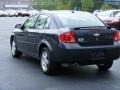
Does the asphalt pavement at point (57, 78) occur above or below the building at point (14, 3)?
above

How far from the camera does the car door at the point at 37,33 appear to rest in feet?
31.1

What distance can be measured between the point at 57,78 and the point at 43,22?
167 centimetres

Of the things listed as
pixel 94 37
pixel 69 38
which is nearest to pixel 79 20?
pixel 94 37

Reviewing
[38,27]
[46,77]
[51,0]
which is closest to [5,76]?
[46,77]

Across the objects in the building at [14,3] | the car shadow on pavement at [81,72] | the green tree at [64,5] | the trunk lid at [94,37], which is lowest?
the building at [14,3]

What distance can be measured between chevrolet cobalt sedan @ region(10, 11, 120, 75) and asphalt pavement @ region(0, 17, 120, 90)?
31 centimetres

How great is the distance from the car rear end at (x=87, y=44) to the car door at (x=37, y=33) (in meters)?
0.64

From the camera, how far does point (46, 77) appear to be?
8.80 meters

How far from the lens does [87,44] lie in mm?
8602

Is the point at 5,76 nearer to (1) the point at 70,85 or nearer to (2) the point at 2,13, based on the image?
(1) the point at 70,85

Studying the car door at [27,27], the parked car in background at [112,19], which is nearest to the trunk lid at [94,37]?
the car door at [27,27]

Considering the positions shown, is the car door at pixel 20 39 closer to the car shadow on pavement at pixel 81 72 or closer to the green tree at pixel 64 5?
the car shadow on pavement at pixel 81 72

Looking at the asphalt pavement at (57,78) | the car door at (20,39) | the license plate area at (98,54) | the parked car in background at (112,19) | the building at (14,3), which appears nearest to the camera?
the asphalt pavement at (57,78)

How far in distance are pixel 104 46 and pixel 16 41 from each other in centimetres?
359
